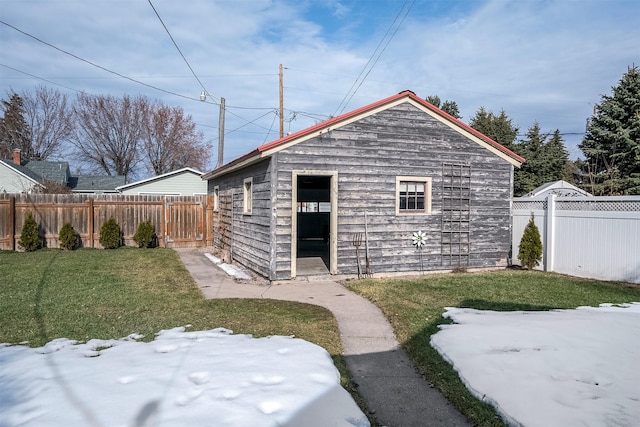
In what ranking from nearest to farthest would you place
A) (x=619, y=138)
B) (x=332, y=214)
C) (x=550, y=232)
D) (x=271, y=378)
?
(x=271, y=378)
(x=332, y=214)
(x=550, y=232)
(x=619, y=138)

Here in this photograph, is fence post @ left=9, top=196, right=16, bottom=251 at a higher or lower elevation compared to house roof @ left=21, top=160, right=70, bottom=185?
lower

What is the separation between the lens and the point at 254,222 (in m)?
10.1

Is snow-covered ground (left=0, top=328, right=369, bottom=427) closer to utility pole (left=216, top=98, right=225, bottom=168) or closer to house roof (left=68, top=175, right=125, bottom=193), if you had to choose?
utility pole (left=216, top=98, right=225, bottom=168)

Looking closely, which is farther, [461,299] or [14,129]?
[14,129]

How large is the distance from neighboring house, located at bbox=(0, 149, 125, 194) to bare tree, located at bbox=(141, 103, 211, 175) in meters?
6.83

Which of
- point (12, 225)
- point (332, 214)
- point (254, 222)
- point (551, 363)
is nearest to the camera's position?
point (551, 363)

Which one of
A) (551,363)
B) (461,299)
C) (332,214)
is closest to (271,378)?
(551,363)

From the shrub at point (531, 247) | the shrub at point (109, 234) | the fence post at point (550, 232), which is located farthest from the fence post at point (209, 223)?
the fence post at point (550, 232)

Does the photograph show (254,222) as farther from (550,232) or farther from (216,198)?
(550,232)

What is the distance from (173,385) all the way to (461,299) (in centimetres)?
532

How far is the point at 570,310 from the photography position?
21.6ft

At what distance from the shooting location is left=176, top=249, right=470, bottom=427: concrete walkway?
3.50m

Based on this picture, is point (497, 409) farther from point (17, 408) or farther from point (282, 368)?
point (17, 408)

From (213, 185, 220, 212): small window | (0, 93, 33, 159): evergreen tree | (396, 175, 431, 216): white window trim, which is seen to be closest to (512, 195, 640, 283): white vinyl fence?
(396, 175, 431, 216): white window trim
